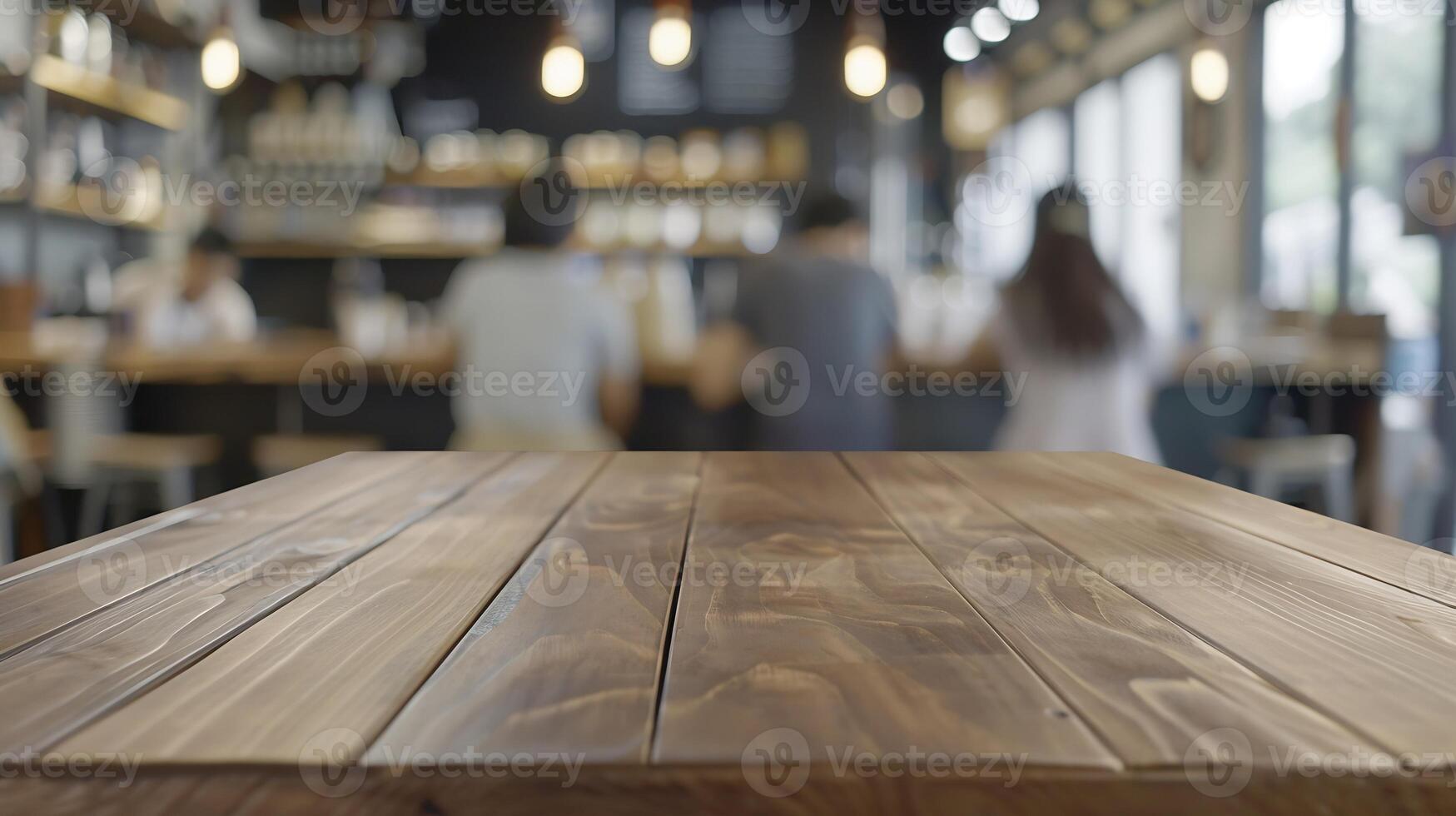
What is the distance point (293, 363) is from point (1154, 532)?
2892 millimetres

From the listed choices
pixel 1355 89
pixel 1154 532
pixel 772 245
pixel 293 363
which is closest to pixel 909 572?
pixel 1154 532

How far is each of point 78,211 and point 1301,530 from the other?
188 inches

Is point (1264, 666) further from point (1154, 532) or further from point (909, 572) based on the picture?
point (1154, 532)

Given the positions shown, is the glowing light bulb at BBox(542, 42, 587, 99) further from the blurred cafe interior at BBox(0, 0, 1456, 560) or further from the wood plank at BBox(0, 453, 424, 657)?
the wood plank at BBox(0, 453, 424, 657)

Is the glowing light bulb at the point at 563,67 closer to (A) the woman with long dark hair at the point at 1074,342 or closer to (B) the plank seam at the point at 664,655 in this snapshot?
(A) the woman with long dark hair at the point at 1074,342

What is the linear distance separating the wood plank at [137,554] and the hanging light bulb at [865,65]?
2144 mm

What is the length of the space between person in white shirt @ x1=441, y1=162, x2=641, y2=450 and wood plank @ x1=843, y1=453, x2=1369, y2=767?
5.42ft

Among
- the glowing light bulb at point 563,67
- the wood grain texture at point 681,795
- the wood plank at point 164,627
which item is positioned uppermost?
the glowing light bulb at point 563,67

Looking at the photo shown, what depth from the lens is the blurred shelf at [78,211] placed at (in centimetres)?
398

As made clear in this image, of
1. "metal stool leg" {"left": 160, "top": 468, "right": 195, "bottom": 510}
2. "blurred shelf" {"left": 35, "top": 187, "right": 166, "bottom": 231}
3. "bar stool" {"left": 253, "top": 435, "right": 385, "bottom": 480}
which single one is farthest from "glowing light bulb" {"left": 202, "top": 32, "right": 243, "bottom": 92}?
"blurred shelf" {"left": 35, "top": 187, "right": 166, "bottom": 231}

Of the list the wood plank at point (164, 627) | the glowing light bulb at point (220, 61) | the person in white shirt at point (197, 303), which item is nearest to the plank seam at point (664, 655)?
the wood plank at point (164, 627)

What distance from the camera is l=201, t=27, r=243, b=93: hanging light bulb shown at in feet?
9.66

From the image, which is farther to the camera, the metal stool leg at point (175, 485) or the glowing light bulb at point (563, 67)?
the metal stool leg at point (175, 485)

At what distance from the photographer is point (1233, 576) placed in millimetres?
713
